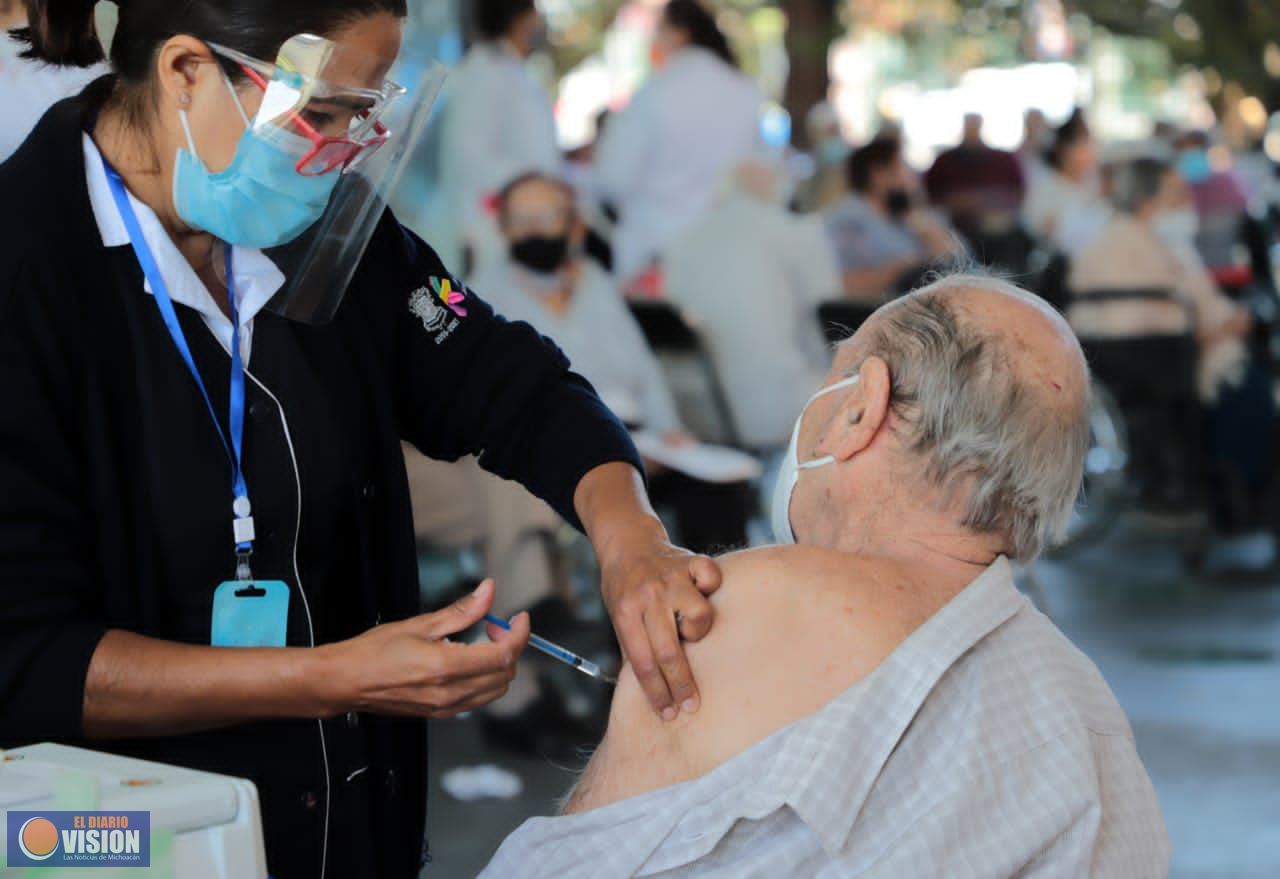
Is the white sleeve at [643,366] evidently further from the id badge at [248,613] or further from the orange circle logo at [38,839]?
the orange circle logo at [38,839]

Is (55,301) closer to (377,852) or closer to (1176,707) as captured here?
(377,852)

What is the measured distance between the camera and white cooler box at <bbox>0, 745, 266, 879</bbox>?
133cm

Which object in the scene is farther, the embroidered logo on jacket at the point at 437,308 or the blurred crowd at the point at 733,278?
the blurred crowd at the point at 733,278

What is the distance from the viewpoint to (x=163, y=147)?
183 centimetres

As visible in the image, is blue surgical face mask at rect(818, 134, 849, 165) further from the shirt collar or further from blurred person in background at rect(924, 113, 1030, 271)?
the shirt collar

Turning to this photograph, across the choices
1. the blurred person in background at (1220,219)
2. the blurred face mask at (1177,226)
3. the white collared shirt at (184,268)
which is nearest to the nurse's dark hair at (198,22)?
the white collared shirt at (184,268)

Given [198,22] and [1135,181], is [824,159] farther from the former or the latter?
[198,22]

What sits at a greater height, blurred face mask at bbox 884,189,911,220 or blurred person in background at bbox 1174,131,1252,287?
blurred face mask at bbox 884,189,911,220

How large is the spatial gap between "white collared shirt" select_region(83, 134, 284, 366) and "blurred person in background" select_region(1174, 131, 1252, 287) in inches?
295

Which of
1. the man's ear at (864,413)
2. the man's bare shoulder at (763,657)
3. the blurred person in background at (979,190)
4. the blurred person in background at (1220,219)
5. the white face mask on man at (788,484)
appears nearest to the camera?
the man's bare shoulder at (763,657)

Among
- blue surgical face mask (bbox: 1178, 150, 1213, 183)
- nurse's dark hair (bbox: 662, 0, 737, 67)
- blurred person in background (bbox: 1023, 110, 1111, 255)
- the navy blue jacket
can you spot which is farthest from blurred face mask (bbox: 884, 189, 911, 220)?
the navy blue jacket

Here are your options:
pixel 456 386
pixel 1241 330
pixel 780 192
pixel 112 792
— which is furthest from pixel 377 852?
pixel 1241 330

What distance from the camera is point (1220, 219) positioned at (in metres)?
9.29

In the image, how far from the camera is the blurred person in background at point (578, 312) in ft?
17.2
